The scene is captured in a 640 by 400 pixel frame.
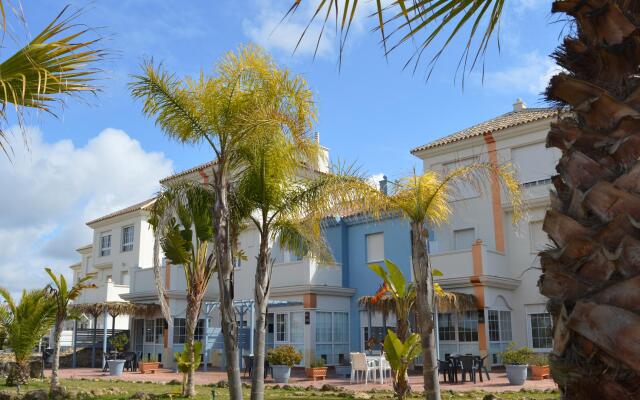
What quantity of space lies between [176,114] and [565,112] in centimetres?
845

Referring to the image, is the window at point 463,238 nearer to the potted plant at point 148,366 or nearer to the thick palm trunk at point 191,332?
the potted plant at point 148,366

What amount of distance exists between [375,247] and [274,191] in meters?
14.5

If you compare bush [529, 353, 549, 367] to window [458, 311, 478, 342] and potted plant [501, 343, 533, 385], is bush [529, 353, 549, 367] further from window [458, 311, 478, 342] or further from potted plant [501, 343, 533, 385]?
window [458, 311, 478, 342]

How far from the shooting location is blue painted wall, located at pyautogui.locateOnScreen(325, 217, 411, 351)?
2484 cm

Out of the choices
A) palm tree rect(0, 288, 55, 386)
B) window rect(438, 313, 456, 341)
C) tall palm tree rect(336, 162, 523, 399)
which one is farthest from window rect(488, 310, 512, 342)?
palm tree rect(0, 288, 55, 386)

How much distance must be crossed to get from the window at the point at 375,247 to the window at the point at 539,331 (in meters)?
6.38

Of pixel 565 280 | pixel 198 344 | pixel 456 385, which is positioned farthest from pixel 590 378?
pixel 456 385

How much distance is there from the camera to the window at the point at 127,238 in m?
37.3

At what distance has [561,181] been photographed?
2.95m

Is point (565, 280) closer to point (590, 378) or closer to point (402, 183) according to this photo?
point (590, 378)

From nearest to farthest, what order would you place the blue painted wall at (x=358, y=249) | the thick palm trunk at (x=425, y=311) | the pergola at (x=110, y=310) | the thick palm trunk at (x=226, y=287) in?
the thick palm trunk at (x=226, y=287) → the thick palm trunk at (x=425, y=311) → the blue painted wall at (x=358, y=249) → the pergola at (x=110, y=310)

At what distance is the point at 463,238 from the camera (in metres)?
24.8

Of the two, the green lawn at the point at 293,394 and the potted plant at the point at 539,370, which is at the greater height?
Result: the potted plant at the point at 539,370

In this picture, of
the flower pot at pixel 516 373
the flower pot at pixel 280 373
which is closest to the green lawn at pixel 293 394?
the flower pot at pixel 280 373
